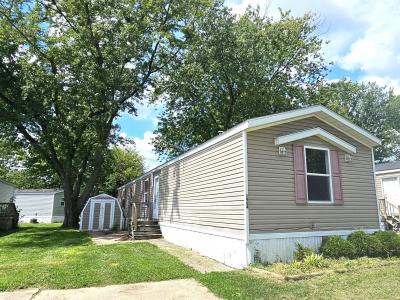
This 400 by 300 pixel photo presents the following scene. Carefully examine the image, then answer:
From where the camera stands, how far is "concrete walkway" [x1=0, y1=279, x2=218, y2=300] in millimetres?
5547

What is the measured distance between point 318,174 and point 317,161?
409 millimetres

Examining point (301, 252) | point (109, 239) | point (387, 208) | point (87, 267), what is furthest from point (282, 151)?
point (387, 208)

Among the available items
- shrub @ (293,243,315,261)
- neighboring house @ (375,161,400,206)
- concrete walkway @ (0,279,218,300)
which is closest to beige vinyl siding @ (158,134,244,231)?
shrub @ (293,243,315,261)

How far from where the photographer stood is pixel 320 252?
8508 millimetres

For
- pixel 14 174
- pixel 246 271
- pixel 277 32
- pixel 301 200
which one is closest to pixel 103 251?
pixel 246 271

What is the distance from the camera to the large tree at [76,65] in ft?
63.7

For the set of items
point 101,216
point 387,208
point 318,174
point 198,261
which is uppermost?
point 318,174

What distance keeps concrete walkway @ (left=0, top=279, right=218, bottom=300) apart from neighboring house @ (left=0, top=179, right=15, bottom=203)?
19.8 metres

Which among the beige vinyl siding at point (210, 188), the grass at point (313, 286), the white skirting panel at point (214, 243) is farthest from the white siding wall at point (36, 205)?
the grass at point (313, 286)

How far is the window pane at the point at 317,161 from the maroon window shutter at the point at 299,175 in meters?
0.32

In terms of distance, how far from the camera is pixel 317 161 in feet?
30.9

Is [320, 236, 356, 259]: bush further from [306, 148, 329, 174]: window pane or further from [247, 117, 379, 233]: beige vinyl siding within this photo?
[306, 148, 329, 174]: window pane

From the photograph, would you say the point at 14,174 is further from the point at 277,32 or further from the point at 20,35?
the point at 277,32

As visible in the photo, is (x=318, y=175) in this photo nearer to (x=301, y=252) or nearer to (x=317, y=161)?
(x=317, y=161)
